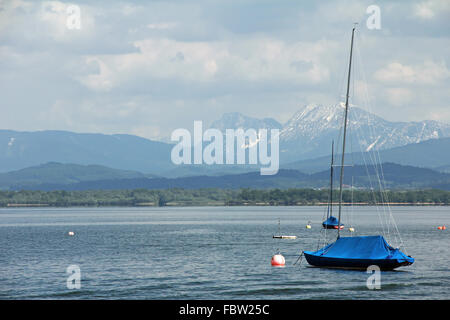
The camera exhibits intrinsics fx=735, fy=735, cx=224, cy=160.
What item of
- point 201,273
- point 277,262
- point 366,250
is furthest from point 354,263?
point 201,273

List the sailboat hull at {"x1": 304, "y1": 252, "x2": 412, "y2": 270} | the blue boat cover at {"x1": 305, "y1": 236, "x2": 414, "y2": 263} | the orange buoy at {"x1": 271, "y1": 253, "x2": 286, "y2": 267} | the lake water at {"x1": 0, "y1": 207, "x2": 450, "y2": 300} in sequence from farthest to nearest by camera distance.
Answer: the orange buoy at {"x1": 271, "y1": 253, "x2": 286, "y2": 267} → the sailboat hull at {"x1": 304, "y1": 252, "x2": 412, "y2": 270} → the blue boat cover at {"x1": 305, "y1": 236, "x2": 414, "y2": 263} → the lake water at {"x1": 0, "y1": 207, "x2": 450, "y2": 300}

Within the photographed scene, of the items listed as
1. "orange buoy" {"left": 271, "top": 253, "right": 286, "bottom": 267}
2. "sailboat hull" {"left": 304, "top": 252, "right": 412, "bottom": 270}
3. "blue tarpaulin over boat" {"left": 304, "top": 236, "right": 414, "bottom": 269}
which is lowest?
"orange buoy" {"left": 271, "top": 253, "right": 286, "bottom": 267}

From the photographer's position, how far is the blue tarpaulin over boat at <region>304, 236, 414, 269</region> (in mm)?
73625

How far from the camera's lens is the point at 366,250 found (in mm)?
74375

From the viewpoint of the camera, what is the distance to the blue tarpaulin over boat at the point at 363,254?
73625 mm

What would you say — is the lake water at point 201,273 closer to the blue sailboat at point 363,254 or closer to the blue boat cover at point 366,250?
the blue sailboat at point 363,254

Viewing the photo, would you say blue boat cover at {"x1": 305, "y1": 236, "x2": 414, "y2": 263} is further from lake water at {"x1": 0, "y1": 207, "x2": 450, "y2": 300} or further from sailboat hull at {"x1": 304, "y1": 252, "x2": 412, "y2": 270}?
lake water at {"x1": 0, "y1": 207, "x2": 450, "y2": 300}

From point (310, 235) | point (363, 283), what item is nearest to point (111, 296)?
point (363, 283)

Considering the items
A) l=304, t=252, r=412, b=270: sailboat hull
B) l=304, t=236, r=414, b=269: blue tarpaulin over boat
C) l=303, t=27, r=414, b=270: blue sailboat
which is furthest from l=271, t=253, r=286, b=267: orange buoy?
l=304, t=236, r=414, b=269: blue tarpaulin over boat

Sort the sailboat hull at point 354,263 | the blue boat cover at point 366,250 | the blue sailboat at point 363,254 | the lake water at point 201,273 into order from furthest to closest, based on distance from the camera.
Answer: the sailboat hull at point 354,263 → the blue sailboat at point 363,254 → the blue boat cover at point 366,250 → the lake water at point 201,273

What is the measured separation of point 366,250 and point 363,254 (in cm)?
54

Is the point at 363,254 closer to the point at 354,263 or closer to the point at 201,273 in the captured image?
the point at 354,263

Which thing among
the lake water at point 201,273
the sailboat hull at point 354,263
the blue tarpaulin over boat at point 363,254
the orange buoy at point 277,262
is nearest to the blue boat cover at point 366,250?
the blue tarpaulin over boat at point 363,254
